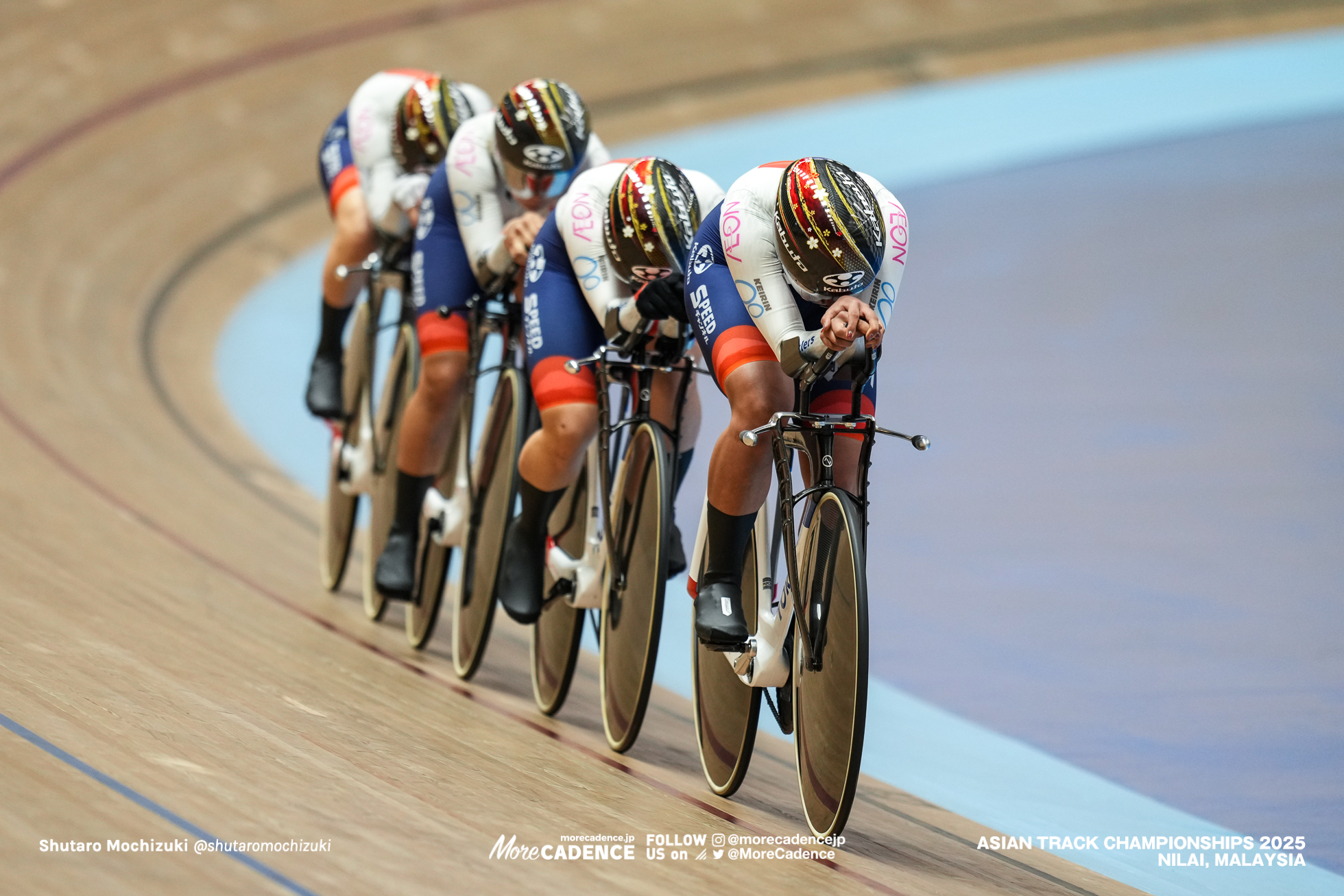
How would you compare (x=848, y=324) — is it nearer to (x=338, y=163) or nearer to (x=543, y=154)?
(x=543, y=154)

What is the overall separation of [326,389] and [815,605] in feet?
9.09

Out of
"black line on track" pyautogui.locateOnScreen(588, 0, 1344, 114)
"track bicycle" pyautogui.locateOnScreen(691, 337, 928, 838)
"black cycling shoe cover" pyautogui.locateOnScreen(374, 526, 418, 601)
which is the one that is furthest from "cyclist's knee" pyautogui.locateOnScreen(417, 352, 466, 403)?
"black line on track" pyautogui.locateOnScreen(588, 0, 1344, 114)

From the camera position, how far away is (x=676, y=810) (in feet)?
10.0

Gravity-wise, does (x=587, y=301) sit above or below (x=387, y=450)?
above

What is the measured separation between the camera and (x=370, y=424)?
5.00 meters

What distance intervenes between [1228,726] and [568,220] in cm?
206

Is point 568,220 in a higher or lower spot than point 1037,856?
higher

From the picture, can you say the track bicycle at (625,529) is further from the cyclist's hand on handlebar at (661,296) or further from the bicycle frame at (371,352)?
the bicycle frame at (371,352)

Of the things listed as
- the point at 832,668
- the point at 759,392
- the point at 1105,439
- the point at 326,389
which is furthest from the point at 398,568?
the point at 1105,439

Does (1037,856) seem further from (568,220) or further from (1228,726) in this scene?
(568,220)

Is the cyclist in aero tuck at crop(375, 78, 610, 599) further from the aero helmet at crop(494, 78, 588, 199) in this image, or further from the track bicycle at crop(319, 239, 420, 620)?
the track bicycle at crop(319, 239, 420, 620)

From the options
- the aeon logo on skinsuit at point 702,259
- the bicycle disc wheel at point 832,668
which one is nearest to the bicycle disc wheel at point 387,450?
the aeon logo on skinsuit at point 702,259

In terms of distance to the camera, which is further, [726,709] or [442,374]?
[442,374]

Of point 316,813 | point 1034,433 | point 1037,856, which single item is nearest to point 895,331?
point 1034,433
